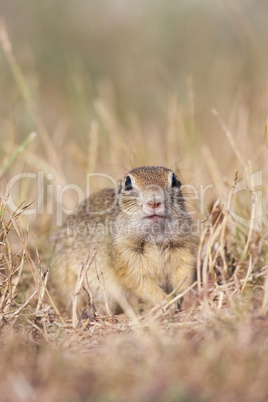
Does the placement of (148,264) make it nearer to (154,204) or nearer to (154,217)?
(154,217)

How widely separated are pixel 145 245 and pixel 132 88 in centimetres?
656

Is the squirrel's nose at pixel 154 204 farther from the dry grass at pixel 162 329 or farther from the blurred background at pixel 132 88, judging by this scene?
the blurred background at pixel 132 88

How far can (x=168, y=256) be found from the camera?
12.1ft

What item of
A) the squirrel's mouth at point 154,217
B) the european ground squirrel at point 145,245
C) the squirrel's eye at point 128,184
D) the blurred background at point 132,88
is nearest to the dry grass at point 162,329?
the blurred background at point 132,88

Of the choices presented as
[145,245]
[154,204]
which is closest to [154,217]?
[154,204]

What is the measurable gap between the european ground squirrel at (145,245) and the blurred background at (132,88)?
82 centimetres

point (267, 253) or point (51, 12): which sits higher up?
point (51, 12)

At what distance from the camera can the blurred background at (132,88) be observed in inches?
210

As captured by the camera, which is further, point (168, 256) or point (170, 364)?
point (168, 256)

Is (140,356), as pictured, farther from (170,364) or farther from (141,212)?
(141,212)

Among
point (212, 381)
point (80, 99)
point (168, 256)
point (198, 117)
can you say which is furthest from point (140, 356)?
point (198, 117)

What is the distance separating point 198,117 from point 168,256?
14.4 feet

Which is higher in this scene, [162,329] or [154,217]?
[154,217]

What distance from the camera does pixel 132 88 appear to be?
9.73 m
